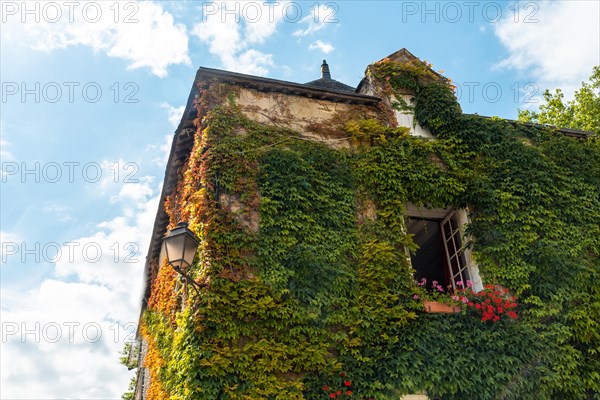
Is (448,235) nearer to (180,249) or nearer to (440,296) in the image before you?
(440,296)

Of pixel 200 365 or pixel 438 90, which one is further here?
pixel 438 90

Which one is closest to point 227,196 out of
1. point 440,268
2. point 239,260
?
point 239,260

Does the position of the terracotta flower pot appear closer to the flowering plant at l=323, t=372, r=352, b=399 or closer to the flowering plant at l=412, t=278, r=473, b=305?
the flowering plant at l=412, t=278, r=473, b=305

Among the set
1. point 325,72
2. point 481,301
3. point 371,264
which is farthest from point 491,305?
point 325,72

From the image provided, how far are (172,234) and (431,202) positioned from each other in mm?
4675

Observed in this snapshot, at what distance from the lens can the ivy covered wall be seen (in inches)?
280

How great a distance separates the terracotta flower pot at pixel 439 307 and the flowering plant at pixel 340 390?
1757 mm

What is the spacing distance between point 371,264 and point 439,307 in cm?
124

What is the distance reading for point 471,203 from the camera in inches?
367

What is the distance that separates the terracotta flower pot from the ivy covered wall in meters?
0.13

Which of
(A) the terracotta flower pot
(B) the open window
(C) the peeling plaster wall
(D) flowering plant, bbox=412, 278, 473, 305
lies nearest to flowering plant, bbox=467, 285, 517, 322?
(D) flowering plant, bbox=412, 278, 473, 305

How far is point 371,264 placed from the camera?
8.06 meters

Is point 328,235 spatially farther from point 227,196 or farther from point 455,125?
point 455,125

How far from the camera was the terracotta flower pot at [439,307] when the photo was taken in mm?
7897
